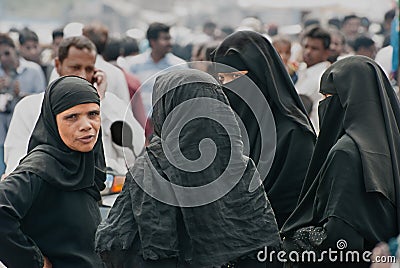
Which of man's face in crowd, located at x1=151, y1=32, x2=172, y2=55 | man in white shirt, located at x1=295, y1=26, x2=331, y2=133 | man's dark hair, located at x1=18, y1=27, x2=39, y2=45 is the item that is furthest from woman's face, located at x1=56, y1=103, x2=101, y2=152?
man's dark hair, located at x1=18, y1=27, x2=39, y2=45

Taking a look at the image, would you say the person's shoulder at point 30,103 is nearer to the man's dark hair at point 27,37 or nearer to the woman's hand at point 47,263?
the woman's hand at point 47,263

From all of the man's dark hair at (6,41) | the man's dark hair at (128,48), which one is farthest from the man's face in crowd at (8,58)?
the man's dark hair at (128,48)

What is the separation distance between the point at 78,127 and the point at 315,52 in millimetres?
4542

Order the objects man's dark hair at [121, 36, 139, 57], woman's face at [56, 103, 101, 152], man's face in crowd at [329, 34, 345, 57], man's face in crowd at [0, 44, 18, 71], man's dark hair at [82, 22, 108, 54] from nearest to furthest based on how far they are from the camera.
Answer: woman's face at [56, 103, 101, 152] < man's dark hair at [82, 22, 108, 54] < man's face in crowd at [0, 44, 18, 71] < man's face in crowd at [329, 34, 345, 57] < man's dark hair at [121, 36, 139, 57]

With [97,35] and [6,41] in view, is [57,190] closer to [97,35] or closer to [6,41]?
[97,35]

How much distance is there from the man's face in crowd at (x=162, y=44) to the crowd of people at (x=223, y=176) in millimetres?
4968

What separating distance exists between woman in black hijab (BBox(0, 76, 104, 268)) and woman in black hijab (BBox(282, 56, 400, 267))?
0.99 metres

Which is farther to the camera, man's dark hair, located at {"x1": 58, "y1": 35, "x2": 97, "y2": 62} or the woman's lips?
man's dark hair, located at {"x1": 58, "y1": 35, "x2": 97, "y2": 62}

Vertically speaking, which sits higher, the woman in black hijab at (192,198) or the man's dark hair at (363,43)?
the woman in black hijab at (192,198)

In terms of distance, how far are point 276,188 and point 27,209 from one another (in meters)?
1.31

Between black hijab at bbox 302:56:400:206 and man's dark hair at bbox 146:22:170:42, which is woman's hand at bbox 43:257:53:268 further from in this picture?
man's dark hair at bbox 146:22:170:42

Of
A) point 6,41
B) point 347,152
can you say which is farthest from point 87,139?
point 6,41

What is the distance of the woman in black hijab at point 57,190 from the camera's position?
3855 millimetres

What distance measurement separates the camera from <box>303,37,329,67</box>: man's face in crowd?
8.25 metres
